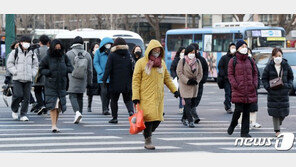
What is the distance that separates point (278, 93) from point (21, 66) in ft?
17.8

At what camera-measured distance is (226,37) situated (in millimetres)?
38438

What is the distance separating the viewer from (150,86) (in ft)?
36.2

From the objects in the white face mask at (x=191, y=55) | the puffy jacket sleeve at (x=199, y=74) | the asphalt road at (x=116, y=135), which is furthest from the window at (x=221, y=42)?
the white face mask at (x=191, y=55)

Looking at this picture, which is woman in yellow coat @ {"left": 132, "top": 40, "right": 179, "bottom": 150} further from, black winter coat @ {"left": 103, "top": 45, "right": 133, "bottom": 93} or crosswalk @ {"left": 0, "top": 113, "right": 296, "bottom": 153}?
black winter coat @ {"left": 103, "top": 45, "right": 133, "bottom": 93}

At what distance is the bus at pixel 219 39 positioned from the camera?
36719 millimetres

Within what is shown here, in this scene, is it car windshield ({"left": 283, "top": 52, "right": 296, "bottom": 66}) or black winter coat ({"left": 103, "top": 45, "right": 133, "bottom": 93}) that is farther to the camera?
car windshield ({"left": 283, "top": 52, "right": 296, "bottom": 66})

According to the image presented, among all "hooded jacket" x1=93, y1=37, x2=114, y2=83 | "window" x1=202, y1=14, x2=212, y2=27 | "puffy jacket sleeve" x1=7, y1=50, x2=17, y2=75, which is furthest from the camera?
"window" x1=202, y1=14, x2=212, y2=27

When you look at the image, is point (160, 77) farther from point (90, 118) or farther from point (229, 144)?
point (90, 118)

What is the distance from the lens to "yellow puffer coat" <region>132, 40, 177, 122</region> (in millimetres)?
10969

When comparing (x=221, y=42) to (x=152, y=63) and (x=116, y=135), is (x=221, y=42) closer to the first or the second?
(x=116, y=135)

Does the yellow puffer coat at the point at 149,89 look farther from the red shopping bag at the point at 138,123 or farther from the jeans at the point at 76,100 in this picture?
the jeans at the point at 76,100

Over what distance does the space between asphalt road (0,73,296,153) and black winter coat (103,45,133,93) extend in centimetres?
79

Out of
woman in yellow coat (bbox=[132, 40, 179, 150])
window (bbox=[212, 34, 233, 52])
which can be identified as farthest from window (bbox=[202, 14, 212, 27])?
woman in yellow coat (bbox=[132, 40, 179, 150])

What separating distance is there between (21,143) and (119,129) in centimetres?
278
